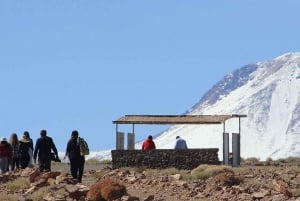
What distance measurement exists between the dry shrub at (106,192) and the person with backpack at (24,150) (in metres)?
7.78

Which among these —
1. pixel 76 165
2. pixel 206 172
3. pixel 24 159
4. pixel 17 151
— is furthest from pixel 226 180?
pixel 17 151

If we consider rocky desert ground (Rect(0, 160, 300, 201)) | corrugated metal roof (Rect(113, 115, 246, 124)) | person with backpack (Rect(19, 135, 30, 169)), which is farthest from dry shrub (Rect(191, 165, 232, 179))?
corrugated metal roof (Rect(113, 115, 246, 124))

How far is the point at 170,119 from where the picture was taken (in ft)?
151

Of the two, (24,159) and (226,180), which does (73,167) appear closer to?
(226,180)

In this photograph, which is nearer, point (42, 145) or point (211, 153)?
point (42, 145)

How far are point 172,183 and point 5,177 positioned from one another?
5203mm

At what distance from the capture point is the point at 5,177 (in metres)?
30.9

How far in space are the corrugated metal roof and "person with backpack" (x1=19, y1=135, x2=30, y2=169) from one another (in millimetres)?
11647

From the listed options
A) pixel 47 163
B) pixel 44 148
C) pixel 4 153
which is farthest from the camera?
pixel 4 153

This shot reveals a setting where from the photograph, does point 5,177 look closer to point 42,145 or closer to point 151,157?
point 42,145

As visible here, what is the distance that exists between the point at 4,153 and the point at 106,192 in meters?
8.54

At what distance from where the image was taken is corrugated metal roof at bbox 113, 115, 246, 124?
1753 inches

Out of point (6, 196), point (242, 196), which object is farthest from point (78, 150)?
point (242, 196)

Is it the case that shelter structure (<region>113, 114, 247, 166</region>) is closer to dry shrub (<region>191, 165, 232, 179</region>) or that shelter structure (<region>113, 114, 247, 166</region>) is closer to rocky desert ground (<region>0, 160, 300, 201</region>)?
dry shrub (<region>191, 165, 232, 179</region>)
